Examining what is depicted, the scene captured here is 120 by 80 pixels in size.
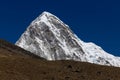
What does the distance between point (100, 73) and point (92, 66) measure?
313 cm

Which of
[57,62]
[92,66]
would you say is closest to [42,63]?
[57,62]

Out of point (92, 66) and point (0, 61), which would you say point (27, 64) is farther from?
point (92, 66)

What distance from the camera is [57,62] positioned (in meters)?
64.3

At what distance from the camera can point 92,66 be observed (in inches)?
2451

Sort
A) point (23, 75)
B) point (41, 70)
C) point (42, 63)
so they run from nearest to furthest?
1. point (23, 75)
2. point (41, 70)
3. point (42, 63)

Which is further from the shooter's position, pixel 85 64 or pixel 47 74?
pixel 85 64

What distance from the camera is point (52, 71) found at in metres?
57.2

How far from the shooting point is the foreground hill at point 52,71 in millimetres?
53750

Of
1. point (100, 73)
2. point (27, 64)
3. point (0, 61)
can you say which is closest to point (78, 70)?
point (100, 73)

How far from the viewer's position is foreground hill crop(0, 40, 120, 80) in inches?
2116

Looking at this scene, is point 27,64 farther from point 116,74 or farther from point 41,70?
point 116,74

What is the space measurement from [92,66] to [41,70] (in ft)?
28.7

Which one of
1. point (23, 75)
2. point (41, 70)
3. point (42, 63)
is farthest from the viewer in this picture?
point (42, 63)

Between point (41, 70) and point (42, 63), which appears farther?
point (42, 63)
